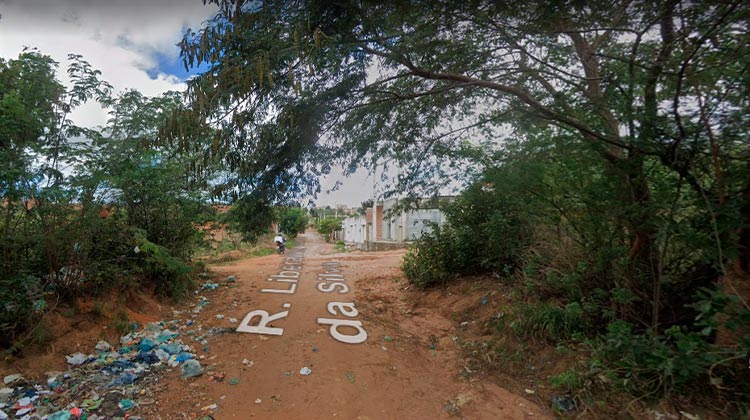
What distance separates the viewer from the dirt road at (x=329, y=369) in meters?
2.59

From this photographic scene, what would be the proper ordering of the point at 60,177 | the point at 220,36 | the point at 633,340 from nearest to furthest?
the point at 633,340, the point at 220,36, the point at 60,177

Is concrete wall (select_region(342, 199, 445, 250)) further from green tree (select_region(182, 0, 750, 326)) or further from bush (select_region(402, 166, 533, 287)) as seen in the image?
green tree (select_region(182, 0, 750, 326))

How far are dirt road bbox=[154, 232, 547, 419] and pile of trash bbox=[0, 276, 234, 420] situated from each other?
0.55ft

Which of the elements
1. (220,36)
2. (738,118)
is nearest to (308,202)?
(220,36)

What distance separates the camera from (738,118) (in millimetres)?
2115

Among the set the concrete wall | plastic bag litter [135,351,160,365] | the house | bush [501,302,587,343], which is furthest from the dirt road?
the concrete wall

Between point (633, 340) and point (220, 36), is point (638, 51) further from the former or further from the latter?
point (220, 36)

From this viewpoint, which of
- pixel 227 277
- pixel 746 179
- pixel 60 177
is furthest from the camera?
pixel 227 277

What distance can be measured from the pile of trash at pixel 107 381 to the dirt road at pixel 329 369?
0.17m

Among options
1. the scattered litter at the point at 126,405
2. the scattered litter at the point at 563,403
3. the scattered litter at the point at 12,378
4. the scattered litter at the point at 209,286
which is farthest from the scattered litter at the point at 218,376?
the scattered litter at the point at 209,286

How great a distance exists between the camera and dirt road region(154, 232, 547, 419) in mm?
2592

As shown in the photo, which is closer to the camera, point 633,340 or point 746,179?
point 746,179

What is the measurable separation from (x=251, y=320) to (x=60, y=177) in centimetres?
273

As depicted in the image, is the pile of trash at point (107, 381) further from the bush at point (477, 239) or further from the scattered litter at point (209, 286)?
the bush at point (477, 239)
